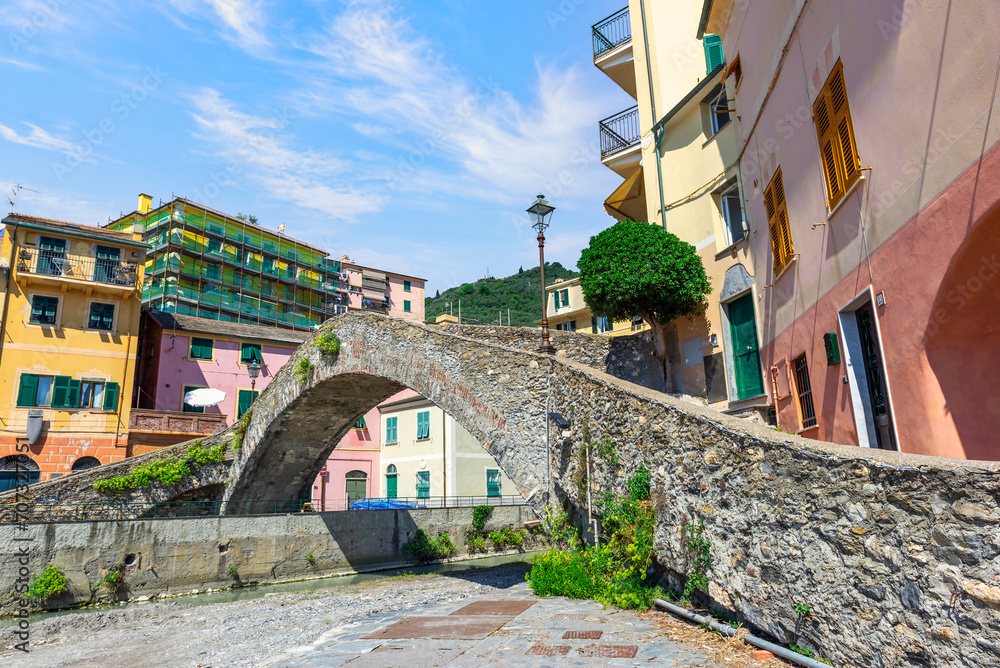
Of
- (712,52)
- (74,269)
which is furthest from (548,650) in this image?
(74,269)

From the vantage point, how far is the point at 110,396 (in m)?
23.7

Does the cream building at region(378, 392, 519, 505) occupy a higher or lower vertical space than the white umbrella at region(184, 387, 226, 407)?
lower

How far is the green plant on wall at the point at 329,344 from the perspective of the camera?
15.2 m

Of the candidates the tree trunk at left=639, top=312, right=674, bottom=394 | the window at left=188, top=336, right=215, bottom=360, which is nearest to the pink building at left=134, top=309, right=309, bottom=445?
the window at left=188, top=336, right=215, bottom=360

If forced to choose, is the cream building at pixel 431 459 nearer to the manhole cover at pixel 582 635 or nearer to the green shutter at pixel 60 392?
the green shutter at pixel 60 392

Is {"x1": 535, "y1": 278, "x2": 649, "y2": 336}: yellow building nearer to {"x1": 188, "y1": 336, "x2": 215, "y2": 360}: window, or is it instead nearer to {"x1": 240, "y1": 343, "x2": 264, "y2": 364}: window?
{"x1": 240, "y1": 343, "x2": 264, "y2": 364}: window

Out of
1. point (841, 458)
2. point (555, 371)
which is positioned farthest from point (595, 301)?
point (841, 458)

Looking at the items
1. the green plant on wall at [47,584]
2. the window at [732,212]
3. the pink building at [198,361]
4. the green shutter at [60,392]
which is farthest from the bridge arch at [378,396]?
the green shutter at [60,392]

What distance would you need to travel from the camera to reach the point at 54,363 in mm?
23109

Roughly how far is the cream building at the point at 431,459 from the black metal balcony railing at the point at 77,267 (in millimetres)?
12789

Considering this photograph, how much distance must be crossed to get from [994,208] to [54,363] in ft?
89.1

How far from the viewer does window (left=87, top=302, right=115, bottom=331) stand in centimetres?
2437

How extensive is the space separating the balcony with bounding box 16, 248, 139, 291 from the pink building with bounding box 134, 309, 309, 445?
311cm

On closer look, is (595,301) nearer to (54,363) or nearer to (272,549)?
(272,549)
